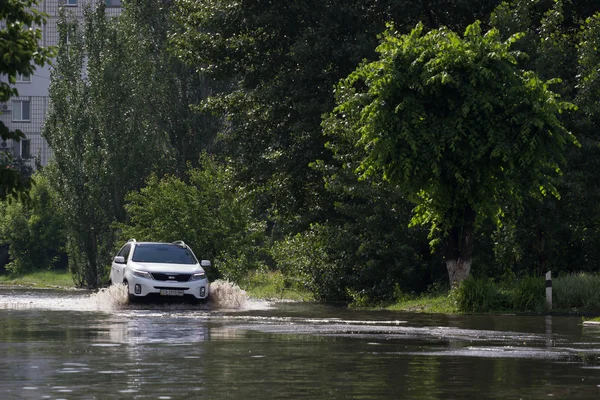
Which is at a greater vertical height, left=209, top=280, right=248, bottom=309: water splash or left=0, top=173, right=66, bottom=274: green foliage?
left=0, top=173, right=66, bottom=274: green foliage

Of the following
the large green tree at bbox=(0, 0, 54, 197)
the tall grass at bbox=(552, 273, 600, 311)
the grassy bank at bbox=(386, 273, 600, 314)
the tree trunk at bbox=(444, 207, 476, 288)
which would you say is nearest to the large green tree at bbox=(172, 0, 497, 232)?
the tree trunk at bbox=(444, 207, 476, 288)

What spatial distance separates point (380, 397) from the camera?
12.0 metres

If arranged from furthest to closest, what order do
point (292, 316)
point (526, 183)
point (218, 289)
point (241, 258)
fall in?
point (241, 258) → point (218, 289) → point (526, 183) → point (292, 316)

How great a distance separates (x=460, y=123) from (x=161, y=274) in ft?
25.2

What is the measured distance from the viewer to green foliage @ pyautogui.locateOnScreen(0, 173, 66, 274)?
80812 millimetres

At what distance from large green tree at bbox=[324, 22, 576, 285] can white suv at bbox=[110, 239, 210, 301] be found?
4.78 m

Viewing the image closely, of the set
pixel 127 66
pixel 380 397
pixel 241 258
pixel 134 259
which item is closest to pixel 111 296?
pixel 134 259

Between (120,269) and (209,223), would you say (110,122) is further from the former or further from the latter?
(120,269)

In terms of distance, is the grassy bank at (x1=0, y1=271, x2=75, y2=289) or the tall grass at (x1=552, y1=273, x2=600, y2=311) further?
the grassy bank at (x1=0, y1=271, x2=75, y2=289)

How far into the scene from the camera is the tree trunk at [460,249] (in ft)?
105

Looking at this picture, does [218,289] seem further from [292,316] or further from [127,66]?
[127,66]

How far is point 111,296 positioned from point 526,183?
10177 mm

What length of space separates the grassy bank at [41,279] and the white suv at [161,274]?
36647 mm

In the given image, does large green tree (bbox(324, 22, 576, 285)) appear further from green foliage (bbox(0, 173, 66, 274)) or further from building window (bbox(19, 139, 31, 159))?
building window (bbox(19, 139, 31, 159))
